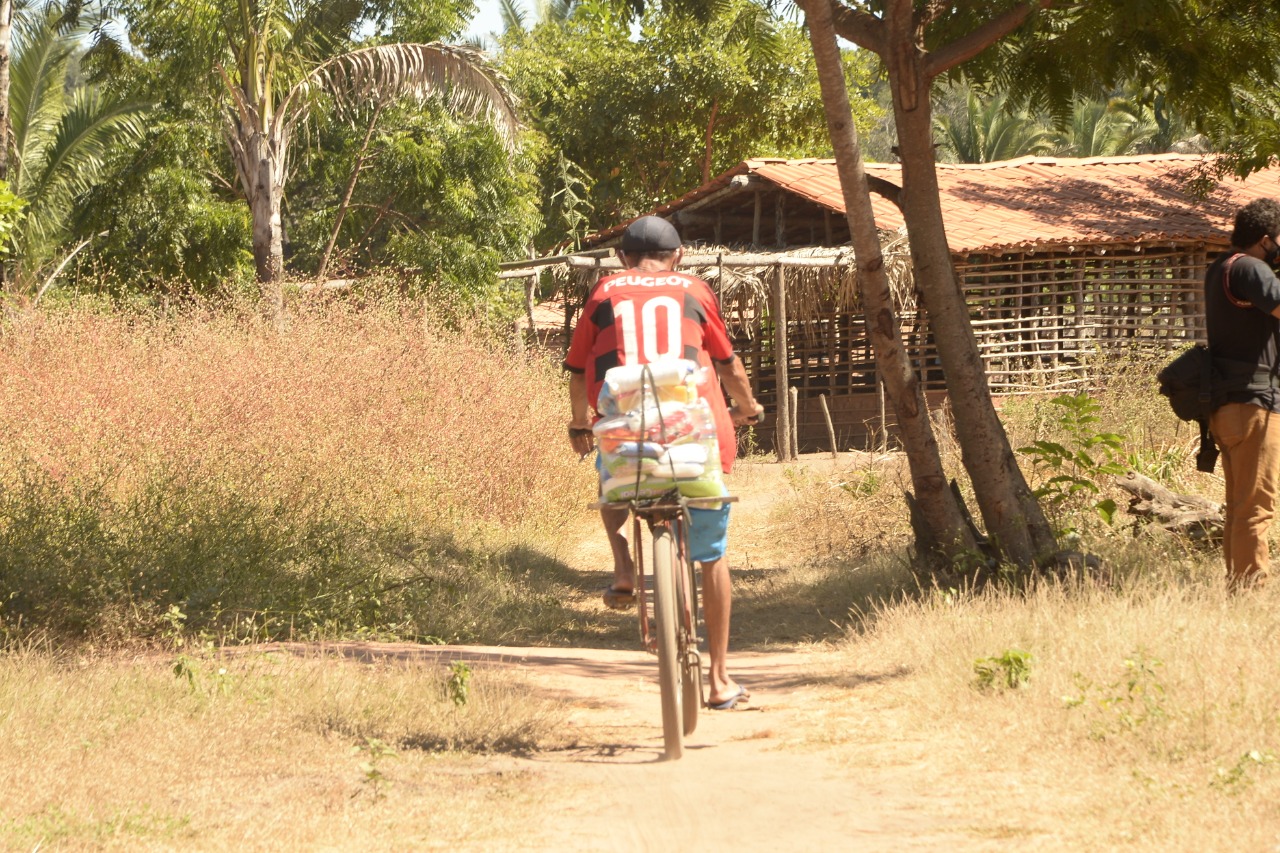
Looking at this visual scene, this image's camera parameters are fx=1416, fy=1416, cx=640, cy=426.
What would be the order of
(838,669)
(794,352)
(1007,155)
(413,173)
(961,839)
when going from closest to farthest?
1. (961,839)
2. (838,669)
3. (413,173)
4. (794,352)
5. (1007,155)

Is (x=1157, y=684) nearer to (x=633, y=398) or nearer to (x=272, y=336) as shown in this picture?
(x=633, y=398)

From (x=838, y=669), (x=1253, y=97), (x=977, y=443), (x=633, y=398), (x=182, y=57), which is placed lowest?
(x=838, y=669)

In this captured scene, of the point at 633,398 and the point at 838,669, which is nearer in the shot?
the point at 633,398

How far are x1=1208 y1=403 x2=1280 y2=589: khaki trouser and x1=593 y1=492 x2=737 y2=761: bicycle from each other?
276 centimetres

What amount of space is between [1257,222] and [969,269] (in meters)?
13.2

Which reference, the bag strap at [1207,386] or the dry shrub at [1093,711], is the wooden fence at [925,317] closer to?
the bag strap at [1207,386]

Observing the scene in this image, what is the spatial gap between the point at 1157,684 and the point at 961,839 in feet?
3.91

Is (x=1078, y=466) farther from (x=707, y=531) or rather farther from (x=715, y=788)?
(x=715, y=788)

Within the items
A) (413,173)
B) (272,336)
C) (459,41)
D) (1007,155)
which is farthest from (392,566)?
(1007,155)

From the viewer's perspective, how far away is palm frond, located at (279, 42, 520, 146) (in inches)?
601

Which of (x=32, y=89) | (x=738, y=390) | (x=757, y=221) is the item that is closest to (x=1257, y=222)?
(x=738, y=390)

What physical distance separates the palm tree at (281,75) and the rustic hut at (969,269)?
2.96 metres

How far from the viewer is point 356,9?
14.7 m

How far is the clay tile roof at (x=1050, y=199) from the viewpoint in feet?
61.9
